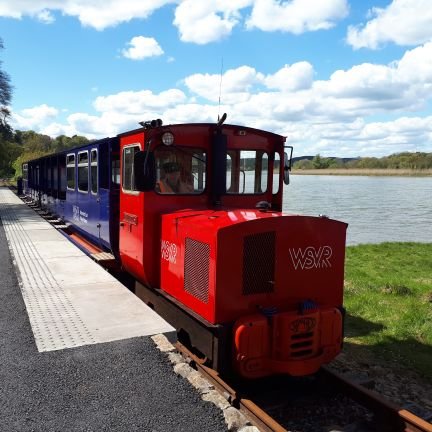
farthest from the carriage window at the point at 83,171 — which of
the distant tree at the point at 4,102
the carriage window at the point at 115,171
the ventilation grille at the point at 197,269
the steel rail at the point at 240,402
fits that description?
the distant tree at the point at 4,102

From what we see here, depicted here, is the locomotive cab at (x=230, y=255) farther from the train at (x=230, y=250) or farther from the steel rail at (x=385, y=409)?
the steel rail at (x=385, y=409)

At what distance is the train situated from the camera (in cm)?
412

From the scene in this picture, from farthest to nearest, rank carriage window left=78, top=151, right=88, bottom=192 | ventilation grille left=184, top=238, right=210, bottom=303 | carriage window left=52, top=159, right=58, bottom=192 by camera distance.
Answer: carriage window left=52, top=159, right=58, bottom=192 < carriage window left=78, top=151, right=88, bottom=192 < ventilation grille left=184, top=238, right=210, bottom=303

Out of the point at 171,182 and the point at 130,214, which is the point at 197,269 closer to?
the point at 171,182

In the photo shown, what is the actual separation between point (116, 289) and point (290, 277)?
10.3 feet

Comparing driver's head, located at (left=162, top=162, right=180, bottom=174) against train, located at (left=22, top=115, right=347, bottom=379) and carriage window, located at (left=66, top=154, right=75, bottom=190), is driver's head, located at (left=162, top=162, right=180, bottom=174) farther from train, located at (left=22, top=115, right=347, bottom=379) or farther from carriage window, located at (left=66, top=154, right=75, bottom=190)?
carriage window, located at (left=66, top=154, right=75, bottom=190)

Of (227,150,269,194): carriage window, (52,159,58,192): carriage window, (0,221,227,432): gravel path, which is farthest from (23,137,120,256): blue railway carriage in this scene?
(0,221,227,432): gravel path

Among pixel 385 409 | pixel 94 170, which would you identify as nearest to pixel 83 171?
pixel 94 170

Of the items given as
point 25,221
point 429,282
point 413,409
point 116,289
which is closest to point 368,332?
point 413,409

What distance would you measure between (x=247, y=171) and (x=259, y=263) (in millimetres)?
1957

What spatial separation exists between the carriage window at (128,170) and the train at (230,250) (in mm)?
14

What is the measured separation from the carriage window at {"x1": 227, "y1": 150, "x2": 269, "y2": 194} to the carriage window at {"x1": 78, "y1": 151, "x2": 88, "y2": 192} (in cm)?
436

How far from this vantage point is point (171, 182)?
5422 millimetres

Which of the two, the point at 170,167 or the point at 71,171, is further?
the point at 71,171
